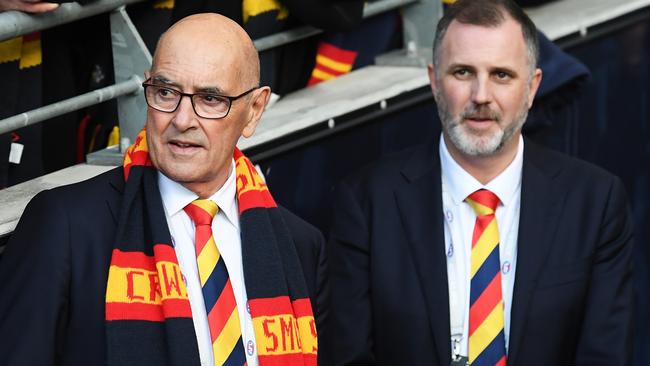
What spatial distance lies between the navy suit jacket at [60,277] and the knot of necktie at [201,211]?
19cm

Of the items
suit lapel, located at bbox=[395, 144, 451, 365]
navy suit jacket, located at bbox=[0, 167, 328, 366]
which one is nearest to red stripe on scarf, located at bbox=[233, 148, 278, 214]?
navy suit jacket, located at bbox=[0, 167, 328, 366]

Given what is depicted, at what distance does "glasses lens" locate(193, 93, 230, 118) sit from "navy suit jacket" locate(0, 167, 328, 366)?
28 centimetres

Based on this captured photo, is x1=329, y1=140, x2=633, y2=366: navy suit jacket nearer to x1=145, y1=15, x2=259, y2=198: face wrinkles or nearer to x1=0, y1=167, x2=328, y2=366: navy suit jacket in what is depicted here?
x1=145, y1=15, x2=259, y2=198: face wrinkles

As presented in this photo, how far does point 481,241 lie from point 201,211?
1117 mm

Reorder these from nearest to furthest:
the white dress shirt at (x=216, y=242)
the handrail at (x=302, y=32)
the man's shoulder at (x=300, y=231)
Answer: the white dress shirt at (x=216, y=242) → the man's shoulder at (x=300, y=231) → the handrail at (x=302, y=32)

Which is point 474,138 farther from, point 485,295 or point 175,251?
point 175,251

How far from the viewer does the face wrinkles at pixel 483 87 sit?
4605 mm

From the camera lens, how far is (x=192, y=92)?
3.66m

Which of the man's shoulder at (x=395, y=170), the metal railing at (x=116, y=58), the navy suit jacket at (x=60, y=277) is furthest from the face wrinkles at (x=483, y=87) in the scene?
the navy suit jacket at (x=60, y=277)

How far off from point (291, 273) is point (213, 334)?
0.30m

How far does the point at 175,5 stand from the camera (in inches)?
194

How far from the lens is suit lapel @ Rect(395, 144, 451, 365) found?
457 cm

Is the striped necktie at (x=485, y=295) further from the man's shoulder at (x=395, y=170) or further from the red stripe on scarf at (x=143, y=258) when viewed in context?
the red stripe on scarf at (x=143, y=258)

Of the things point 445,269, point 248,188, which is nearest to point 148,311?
point 248,188
